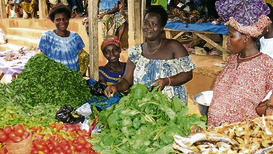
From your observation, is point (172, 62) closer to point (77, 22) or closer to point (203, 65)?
point (203, 65)

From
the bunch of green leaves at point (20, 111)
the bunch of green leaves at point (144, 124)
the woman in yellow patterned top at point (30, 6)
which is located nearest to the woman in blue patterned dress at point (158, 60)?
the bunch of green leaves at point (20, 111)

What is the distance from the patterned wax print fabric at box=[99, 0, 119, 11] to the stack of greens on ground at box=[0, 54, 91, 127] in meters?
4.80

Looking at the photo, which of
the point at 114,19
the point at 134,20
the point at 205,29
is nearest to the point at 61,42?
the point at 134,20

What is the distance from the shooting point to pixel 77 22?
29.7 ft

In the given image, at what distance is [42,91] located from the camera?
2613 mm

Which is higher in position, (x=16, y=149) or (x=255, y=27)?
(x=255, y=27)

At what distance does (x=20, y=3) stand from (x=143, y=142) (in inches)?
452

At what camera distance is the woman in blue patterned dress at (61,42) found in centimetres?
377

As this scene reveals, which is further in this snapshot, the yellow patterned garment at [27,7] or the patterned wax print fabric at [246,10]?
the yellow patterned garment at [27,7]

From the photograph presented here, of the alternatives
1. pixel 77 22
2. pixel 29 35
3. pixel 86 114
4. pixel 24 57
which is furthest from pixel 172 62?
pixel 29 35

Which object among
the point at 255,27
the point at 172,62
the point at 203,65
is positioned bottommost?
the point at 203,65

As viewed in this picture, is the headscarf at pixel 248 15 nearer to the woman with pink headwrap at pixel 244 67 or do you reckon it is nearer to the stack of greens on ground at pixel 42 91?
the woman with pink headwrap at pixel 244 67

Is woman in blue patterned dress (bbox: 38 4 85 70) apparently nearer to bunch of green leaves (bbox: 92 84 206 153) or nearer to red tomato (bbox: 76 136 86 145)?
red tomato (bbox: 76 136 86 145)

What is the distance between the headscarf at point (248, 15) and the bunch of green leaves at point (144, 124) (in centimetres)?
66
